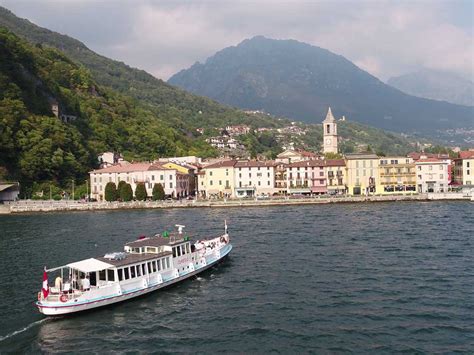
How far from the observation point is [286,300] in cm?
2998

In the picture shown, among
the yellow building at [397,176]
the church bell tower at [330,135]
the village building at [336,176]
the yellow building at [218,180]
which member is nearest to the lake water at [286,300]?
the yellow building at [397,176]

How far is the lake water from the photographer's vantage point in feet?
79.2

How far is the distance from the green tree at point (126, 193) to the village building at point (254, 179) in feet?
77.1

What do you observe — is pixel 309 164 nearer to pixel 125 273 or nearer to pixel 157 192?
pixel 157 192

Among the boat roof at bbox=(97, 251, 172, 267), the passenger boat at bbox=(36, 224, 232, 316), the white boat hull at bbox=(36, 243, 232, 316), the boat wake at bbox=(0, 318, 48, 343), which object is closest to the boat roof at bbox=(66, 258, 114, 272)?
the passenger boat at bbox=(36, 224, 232, 316)

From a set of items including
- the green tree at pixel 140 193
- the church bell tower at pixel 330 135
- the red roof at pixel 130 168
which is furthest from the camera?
the church bell tower at pixel 330 135

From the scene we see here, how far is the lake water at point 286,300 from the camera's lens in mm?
24141

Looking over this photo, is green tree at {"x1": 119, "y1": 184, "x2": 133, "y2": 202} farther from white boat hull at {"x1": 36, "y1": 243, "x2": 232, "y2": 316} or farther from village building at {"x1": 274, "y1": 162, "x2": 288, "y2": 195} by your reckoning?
white boat hull at {"x1": 36, "y1": 243, "x2": 232, "y2": 316}

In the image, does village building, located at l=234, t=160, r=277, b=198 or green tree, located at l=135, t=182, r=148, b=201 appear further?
village building, located at l=234, t=160, r=277, b=198

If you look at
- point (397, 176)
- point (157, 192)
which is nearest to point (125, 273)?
point (157, 192)

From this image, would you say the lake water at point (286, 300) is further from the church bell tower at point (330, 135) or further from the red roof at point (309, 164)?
the church bell tower at point (330, 135)

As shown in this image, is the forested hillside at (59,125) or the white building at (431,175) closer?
the white building at (431,175)

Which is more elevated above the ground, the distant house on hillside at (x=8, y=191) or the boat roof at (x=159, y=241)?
the distant house on hillside at (x=8, y=191)

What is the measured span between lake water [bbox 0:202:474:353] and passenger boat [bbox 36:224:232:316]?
76 cm
